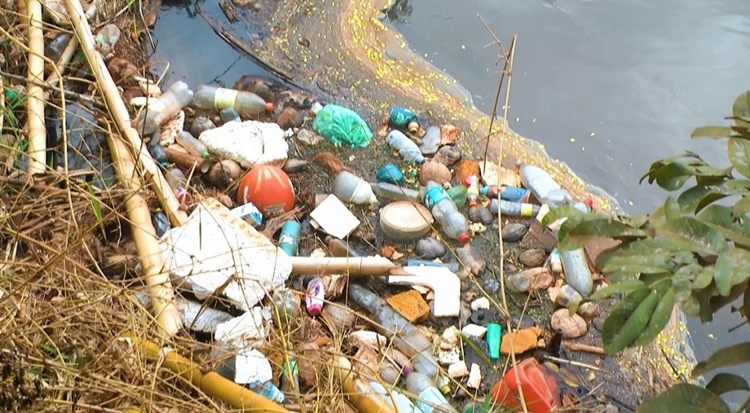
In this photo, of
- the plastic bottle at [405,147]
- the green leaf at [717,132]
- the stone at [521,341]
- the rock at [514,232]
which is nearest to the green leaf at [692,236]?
the green leaf at [717,132]

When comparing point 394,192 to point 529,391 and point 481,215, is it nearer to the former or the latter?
point 481,215

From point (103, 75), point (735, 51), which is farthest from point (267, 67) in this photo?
point (735, 51)

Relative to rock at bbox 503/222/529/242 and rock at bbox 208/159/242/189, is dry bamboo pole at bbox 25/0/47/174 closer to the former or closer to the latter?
rock at bbox 208/159/242/189

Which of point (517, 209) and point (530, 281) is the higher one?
point (517, 209)

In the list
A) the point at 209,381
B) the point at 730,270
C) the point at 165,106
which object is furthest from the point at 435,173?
the point at 730,270

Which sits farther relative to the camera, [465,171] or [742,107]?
[465,171]

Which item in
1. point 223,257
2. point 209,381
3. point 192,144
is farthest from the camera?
point 192,144

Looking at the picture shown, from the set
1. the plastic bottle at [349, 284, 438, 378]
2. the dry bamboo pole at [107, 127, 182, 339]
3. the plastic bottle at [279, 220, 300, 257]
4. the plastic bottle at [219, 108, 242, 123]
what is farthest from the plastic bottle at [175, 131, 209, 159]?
the plastic bottle at [349, 284, 438, 378]

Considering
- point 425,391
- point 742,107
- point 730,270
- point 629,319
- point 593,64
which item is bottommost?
point 425,391

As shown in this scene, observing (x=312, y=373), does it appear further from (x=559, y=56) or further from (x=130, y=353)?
(x=559, y=56)

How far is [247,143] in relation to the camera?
7.38ft

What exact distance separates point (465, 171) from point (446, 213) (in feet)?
0.79

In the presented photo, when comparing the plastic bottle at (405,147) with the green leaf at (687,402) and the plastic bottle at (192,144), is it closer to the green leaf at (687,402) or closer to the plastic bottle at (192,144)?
the plastic bottle at (192,144)

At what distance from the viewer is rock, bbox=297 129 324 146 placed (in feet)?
7.83
